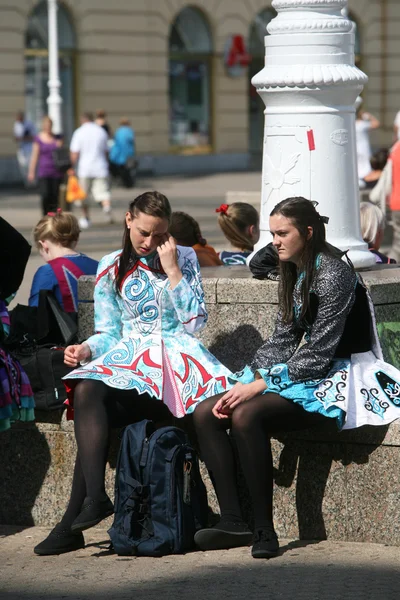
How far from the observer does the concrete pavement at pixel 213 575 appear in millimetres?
4379

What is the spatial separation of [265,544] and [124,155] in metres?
22.2

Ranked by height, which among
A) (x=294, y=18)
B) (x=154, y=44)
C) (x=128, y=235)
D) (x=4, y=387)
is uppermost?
(x=154, y=44)

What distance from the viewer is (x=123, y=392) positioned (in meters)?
5.12

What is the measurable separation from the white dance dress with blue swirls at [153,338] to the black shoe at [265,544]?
0.61 meters

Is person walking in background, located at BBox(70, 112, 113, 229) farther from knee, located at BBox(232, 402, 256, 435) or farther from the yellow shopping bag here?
knee, located at BBox(232, 402, 256, 435)

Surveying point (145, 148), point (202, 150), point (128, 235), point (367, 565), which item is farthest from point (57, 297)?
point (202, 150)

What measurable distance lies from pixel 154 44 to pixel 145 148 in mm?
2504

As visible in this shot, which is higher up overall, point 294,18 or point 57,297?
point 294,18

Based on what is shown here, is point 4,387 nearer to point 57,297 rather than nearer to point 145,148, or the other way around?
point 57,297

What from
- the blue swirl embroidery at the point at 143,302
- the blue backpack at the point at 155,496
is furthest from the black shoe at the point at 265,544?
the blue swirl embroidery at the point at 143,302

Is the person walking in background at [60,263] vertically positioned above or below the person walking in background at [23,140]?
below

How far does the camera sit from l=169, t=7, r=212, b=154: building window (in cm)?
3222

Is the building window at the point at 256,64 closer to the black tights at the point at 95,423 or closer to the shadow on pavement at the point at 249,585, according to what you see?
the black tights at the point at 95,423

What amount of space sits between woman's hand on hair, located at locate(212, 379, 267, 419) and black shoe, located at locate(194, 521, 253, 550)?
419 mm
